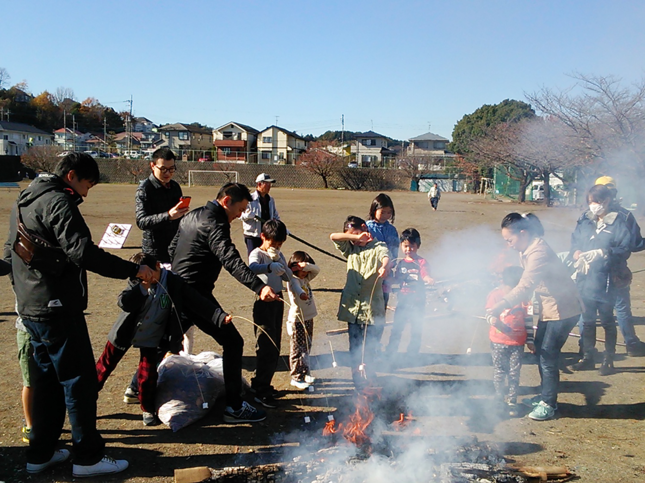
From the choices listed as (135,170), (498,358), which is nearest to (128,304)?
(498,358)

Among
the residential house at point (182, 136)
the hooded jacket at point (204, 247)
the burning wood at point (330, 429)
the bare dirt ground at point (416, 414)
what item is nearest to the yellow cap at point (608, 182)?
the bare dirt ground at point (416, 414)

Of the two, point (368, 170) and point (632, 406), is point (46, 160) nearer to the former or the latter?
point (368, 170)

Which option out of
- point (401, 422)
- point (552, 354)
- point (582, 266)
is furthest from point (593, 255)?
point (401, 422)

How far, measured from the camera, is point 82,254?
9.20ft

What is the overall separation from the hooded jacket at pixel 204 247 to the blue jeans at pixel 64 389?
3.26ft

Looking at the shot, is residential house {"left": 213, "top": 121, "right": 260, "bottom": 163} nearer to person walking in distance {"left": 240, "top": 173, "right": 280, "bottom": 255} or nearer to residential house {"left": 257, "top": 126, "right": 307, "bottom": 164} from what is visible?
residential house {"left": 257, "top": 126, "right": 307, "bottom": 164}

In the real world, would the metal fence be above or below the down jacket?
above

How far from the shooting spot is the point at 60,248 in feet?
9.52

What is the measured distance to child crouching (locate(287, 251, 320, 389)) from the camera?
4.48 meters

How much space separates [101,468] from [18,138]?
283ft

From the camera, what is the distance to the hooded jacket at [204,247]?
12.4 ft

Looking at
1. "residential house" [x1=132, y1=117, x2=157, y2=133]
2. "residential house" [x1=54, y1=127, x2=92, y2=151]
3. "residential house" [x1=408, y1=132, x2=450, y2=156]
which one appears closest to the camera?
"residential house" [x1=408, y1=132, x2=450, y2=156]

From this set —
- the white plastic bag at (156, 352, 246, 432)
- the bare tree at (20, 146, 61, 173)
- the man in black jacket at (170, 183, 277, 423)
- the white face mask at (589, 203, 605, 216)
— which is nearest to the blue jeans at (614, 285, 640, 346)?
the white face mask at (589, 203, 605, 216)

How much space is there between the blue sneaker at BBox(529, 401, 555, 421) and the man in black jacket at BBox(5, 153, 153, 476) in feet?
10.0
